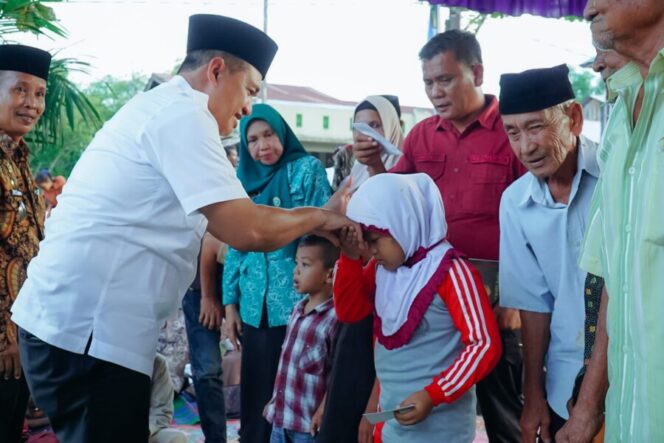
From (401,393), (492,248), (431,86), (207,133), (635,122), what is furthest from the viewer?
(431,86)

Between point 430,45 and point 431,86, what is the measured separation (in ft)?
0.62

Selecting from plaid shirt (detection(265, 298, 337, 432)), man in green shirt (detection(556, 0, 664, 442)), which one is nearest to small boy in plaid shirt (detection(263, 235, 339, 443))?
plaid shirt (detection(265, 298, 337, 432))

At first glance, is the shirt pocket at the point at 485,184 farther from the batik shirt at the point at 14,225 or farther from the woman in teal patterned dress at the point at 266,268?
the batik shirt at the point at 14,225

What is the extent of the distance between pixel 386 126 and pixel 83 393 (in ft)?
6.87

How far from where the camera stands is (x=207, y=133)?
2.10 meters

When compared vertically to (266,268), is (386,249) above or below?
above

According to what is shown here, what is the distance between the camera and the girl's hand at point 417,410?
7.33 feet

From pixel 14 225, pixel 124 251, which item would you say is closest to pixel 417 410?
pixel 124 251

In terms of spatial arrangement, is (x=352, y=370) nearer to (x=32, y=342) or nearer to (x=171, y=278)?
(x=171, y=278)

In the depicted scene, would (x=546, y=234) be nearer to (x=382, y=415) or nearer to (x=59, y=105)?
(x=382, y=415)

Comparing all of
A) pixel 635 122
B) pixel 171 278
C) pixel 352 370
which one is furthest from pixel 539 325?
pixel 171 278

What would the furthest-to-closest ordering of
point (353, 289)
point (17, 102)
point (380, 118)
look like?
point (380, 118) < point (17, 102) < point (353, 289)

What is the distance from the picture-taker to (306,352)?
10.8 feet

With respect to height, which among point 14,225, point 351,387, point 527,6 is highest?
point 527,6
